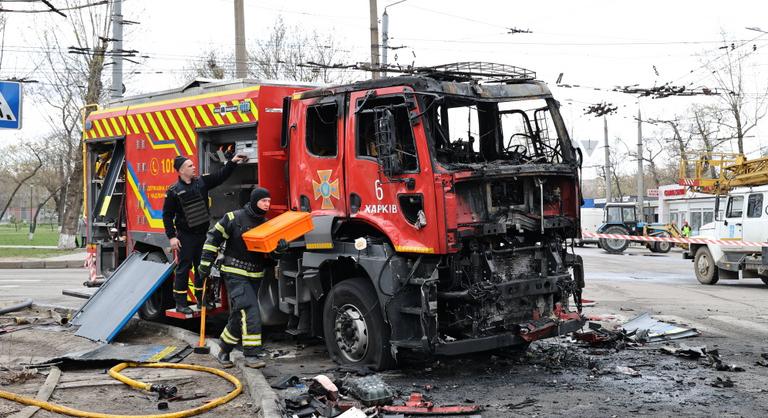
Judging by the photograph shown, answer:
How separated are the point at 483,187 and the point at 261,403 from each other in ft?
9.09

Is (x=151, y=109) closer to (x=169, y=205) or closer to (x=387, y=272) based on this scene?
(x=169, y=205)

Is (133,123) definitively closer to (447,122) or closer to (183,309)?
(183,309)

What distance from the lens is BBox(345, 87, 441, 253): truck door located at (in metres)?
6.87

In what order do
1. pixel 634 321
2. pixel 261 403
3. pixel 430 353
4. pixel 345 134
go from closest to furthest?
pixel 261 403
pixel 430 353
pixel 345 134
pixel 634 321

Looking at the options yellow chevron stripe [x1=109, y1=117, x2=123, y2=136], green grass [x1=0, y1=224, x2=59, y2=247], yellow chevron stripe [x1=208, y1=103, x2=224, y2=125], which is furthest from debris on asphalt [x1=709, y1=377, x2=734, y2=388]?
green grass [x1=0, y1=224, x2=59, y2=247]

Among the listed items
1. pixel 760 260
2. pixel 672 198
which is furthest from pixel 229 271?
pixel 672 198

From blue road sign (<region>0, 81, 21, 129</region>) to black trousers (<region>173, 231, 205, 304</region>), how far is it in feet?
7.17

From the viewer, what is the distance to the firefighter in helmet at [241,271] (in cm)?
774

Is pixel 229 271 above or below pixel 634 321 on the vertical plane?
above

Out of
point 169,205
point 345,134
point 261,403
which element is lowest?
point 261,403

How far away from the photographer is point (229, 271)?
310 inches

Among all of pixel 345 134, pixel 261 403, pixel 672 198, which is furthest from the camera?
pixel 672 198

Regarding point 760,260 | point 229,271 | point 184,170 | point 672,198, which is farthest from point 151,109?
point 672,198

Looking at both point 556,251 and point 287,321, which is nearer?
point 556,251
